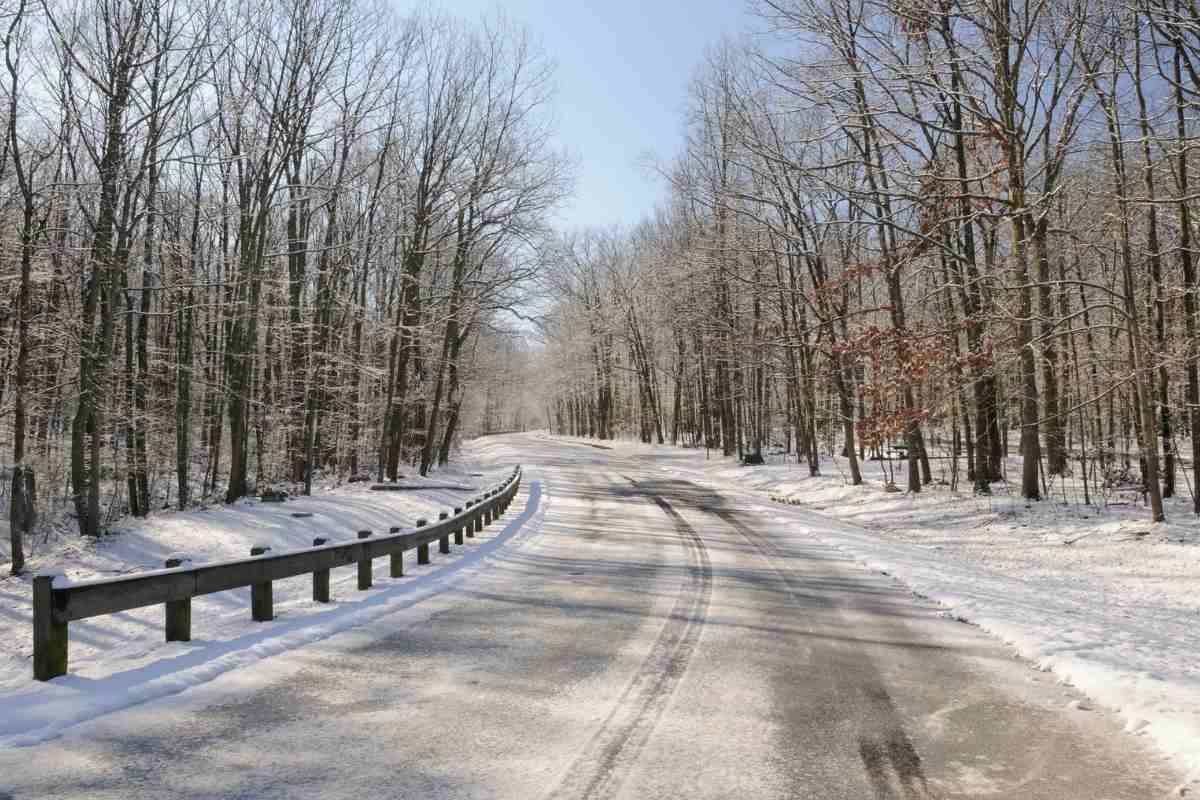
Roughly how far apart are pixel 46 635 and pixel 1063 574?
13290mm

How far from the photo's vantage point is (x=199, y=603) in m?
11.3

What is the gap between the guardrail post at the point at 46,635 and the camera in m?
5.05

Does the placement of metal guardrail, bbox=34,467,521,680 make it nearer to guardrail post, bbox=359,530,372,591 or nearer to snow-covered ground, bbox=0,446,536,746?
guardrail post, bbox=359,530,372,591

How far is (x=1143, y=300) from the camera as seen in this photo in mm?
20891

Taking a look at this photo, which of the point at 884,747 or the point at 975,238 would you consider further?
the point at 975,238

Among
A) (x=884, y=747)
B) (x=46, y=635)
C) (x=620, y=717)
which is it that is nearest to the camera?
(x=884, y=747)

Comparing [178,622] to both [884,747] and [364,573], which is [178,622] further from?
[884,747]

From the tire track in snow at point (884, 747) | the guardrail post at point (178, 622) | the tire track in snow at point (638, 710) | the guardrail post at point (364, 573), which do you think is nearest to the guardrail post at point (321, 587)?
the guardrail post at point (364, 573)

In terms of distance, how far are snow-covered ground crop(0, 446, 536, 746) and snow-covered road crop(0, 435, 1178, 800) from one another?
28 cm

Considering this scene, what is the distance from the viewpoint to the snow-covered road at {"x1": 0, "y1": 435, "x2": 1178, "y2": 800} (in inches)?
147

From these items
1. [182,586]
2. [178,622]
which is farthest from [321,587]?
[182,586]

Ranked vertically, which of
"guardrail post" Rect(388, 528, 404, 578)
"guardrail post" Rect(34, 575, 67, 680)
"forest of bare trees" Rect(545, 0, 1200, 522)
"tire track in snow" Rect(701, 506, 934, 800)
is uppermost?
"forest of bare trees" Rect(545, 0, 1200, 522)

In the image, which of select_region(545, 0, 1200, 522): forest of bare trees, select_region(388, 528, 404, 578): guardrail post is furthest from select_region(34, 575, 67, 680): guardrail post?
select_region(545, 0, 1200, 522): forest of bare trees

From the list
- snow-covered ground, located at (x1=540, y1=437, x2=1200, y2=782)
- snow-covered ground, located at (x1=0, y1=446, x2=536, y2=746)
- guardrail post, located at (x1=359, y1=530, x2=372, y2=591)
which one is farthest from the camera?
guardrail post, located at (x1=359, y1=530, x2=372, y2=591)
